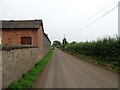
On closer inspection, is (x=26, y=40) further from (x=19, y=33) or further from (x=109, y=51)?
(x=109, y=51)

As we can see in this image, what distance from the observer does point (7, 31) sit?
27.1 meters

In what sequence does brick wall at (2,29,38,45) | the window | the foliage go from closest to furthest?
the foliage
the window
brick wall at (2,29,38,45)

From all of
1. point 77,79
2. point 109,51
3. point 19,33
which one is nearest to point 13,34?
point 19,33

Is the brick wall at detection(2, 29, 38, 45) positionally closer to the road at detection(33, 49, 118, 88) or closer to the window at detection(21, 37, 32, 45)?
the window at detection(21, 37, 32, 45)

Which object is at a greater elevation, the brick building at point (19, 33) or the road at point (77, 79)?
the brick building at point (19, 33)

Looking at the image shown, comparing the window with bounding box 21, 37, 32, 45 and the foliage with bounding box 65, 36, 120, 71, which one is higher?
the window with bounding box 21, 37, 32, 45

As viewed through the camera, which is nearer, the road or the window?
the road

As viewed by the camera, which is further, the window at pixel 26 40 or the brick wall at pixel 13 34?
the brick wall at pixel 13 34

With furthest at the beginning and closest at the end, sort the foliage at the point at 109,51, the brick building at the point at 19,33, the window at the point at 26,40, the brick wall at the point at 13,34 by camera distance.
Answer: the brick wall at the point at 13,34
the brick building at the point at 19,33
the window at the point at 26,40
the foliage at the point at 109,51

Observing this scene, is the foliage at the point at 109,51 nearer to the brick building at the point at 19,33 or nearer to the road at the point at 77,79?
the road at the point at 77,79

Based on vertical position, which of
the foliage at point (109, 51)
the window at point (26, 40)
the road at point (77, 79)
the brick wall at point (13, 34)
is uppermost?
the brick wall at point (13, 34)

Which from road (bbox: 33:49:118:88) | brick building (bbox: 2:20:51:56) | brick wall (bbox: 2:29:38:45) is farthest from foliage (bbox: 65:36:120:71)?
brick wall (bbox: 2:29:38:45)

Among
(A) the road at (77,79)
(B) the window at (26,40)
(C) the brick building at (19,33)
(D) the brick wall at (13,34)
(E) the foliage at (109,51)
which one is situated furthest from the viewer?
(D) the brick wall at (13,34)

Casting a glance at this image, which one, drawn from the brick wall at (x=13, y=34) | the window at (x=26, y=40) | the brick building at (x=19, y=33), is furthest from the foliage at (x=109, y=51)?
the brick wall at (x=13, y=34)
